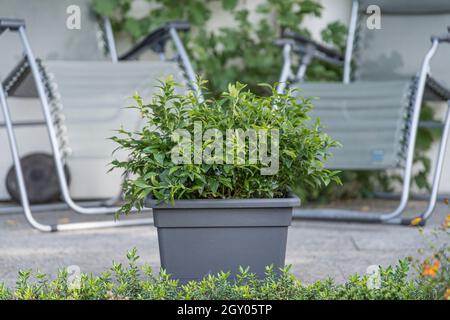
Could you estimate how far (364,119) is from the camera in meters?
3.37

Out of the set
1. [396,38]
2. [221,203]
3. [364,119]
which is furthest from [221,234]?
[396,38]

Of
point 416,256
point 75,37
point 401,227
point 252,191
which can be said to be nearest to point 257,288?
point 252,191

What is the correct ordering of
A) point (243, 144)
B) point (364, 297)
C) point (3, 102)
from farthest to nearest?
point (3, 102) → point (243, 144) → point (364, 297)

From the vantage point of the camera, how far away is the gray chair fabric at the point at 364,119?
3242 millimetres

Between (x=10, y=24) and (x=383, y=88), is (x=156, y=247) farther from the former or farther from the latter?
(x=383, y=88)

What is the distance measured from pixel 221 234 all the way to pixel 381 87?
179 cm

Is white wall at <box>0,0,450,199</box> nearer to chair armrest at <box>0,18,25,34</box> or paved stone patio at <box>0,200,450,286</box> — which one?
paved stone patio at <box>0,200,450,286</box>

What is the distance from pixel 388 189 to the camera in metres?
4.16

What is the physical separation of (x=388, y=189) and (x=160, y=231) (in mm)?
2492

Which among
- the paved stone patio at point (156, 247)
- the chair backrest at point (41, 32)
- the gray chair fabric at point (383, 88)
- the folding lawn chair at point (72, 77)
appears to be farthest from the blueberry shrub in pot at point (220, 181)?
the chair backrest at point (41, 32)

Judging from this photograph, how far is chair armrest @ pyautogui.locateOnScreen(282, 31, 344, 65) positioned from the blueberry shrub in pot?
1654 mm

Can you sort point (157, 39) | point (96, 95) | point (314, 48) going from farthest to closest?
point (314, 48)
point (157, 39)
point (96, 95)

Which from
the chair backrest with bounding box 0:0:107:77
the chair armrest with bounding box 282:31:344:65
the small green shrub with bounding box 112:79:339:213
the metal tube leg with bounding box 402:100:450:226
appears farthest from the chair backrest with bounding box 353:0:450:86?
the small green shrub with bounding box 112:79:339:213

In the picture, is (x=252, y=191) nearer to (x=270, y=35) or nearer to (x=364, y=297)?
(x=364, y=297)
